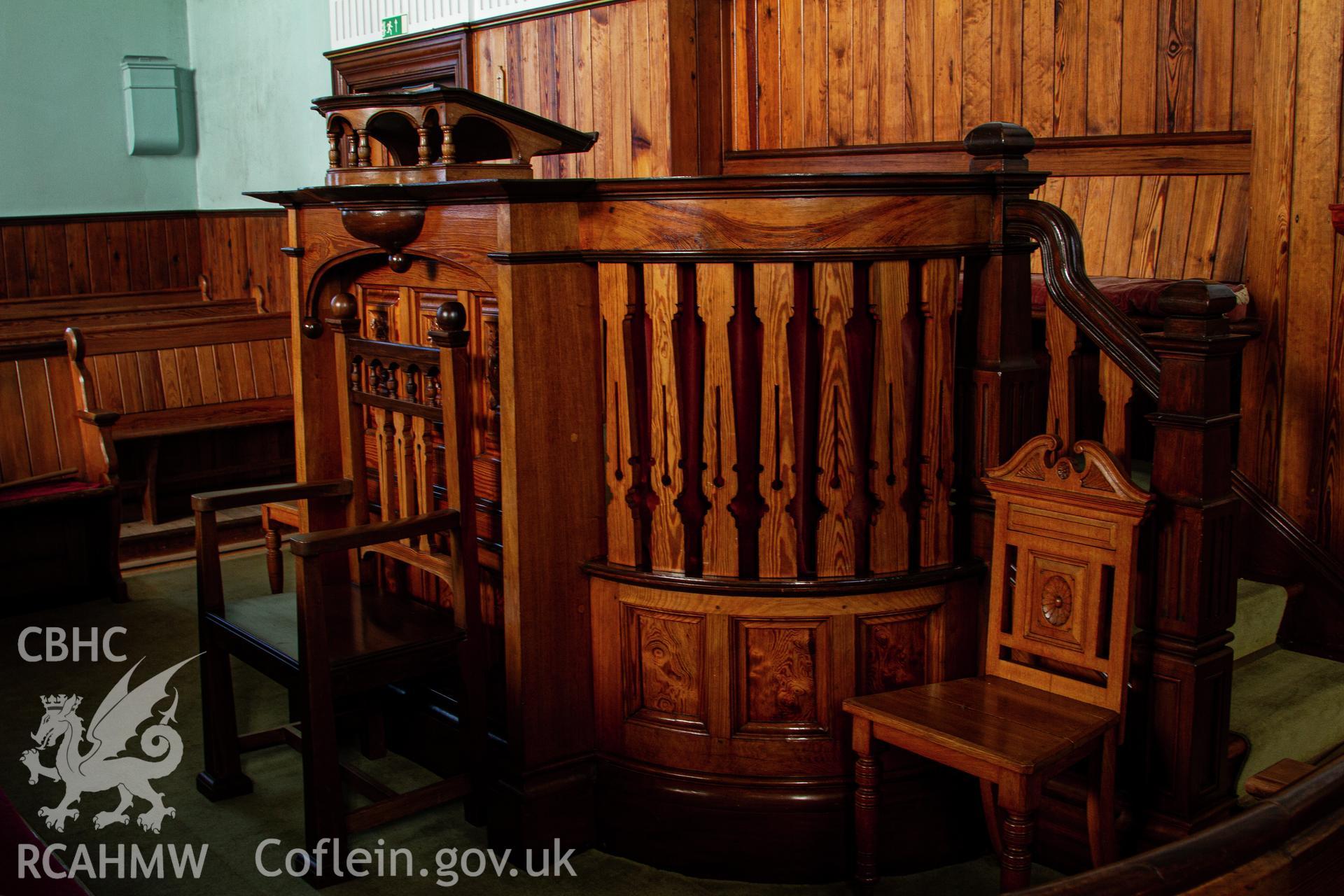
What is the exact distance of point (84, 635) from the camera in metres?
4.46

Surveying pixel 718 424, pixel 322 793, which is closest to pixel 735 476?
pixel 718 424

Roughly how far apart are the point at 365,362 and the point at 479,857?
125 cm

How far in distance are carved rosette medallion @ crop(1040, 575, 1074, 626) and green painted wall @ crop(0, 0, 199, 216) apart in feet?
26.4

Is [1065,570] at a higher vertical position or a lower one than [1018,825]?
higher

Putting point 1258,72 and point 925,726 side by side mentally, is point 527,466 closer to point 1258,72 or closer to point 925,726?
point 925,726

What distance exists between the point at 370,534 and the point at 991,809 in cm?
146

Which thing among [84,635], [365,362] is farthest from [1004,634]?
[84,635]

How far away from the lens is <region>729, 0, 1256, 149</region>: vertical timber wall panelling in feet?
13.1

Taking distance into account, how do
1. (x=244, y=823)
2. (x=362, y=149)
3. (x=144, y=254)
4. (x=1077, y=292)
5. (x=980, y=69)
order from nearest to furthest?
(x=1077, y=292) → (x=244, y=823) → (x=362, y=149) → (x=980, y=69) → (x=144, y=254)

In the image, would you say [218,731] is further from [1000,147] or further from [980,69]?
[980,69]

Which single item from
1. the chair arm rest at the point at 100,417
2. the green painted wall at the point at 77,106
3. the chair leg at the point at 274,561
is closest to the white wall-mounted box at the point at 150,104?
the green painted wall at the point at 77,106

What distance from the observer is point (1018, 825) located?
2.30 metres

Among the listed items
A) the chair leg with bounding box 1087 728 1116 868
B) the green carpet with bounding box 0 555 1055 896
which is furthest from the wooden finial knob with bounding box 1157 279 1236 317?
the green carpet with bounding box 0 555 1055 896

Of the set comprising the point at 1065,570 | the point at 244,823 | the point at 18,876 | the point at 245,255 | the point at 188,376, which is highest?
the point at 245,255
